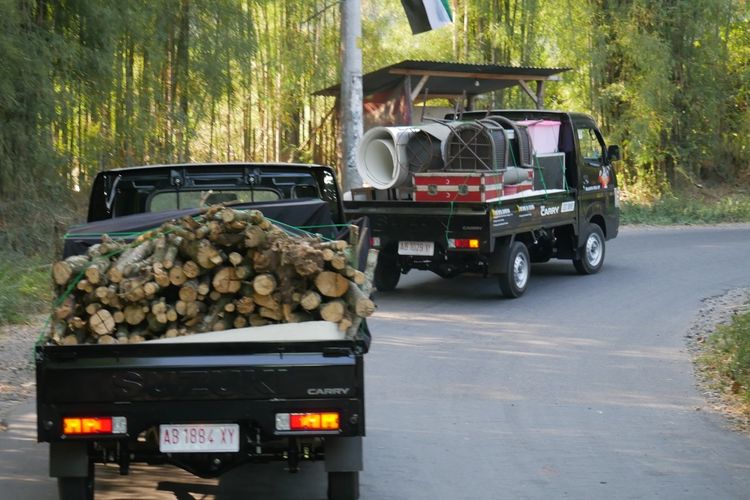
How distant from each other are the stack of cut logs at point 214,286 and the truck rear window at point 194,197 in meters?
1.65

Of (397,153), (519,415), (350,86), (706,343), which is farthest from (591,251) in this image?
(519,415)

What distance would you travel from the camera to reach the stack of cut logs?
508 centimetres

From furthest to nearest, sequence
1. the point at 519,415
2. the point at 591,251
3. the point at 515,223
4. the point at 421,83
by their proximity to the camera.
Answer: the point at 421,83 < the point at 591,251 < the point at 515,223 < the point at 519,415

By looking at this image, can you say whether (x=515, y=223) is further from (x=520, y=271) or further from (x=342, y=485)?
(x=342, y=485)

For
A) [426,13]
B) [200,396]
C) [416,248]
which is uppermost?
[426,13]

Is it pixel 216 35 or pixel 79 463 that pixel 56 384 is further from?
pixel 216 35

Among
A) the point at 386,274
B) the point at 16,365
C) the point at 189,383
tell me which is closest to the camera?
the point at 189,383

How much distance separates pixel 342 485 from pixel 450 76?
53.6 ft

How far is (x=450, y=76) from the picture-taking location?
2095 centimetres

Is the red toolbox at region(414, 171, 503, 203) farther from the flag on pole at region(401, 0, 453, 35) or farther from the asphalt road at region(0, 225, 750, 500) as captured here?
the flag on pole at region(401, 0, 453, 35)

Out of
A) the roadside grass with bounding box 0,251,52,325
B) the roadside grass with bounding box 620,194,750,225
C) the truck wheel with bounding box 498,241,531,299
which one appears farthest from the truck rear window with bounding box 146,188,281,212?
the roadside grass with bounding box 620,194,750,225

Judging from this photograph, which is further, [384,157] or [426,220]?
[384,157]

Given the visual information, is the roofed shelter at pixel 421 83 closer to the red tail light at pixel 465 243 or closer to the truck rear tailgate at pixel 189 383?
the red tail light at pixel 465 243

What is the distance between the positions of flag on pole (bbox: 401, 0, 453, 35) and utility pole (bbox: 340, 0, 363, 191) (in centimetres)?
94
